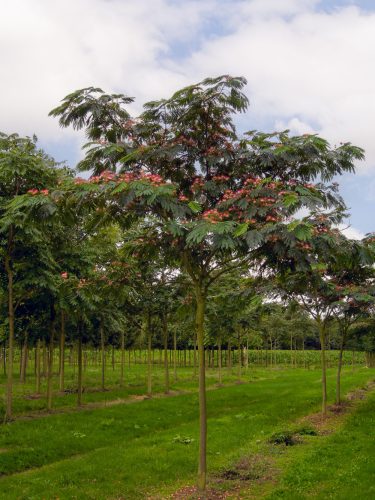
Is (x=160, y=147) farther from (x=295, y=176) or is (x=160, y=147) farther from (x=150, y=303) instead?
(x=150, y=303)

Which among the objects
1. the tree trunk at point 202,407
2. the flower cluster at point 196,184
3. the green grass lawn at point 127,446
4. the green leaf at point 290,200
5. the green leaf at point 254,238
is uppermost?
the flower cluster at point 196,184

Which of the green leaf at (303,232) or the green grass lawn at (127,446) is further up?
the green leaf at (303,232)

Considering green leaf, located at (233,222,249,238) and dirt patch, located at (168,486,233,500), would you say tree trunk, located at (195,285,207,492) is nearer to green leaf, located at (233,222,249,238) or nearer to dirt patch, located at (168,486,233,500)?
dirt patch, located at (168,486,233,500)

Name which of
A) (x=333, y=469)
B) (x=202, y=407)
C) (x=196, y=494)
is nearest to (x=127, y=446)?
(x=196, y=494)

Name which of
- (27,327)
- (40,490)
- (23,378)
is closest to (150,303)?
(27,327)

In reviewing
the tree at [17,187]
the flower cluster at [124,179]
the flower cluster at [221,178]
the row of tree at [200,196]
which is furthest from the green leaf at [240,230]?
the tree at [17,187]

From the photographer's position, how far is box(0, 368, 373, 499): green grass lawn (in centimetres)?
1076

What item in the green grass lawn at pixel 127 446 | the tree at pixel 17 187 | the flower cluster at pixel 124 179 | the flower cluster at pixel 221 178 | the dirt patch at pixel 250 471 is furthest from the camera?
the tree at pixel 17 187

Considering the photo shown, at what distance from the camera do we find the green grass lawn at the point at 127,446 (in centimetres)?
1076

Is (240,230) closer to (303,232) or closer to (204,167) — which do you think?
(303,232)

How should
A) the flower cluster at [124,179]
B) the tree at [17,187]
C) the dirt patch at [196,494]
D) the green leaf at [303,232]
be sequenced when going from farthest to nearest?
the tree at [17,187] < the dirt patch at [196,494] < the flower cluster at [124,179] < the green leaf at [303,232]

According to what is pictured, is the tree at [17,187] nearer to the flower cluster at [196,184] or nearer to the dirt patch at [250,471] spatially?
the flower cluster at [196,184]

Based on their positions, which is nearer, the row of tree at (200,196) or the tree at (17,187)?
the row of tree at (200,196)

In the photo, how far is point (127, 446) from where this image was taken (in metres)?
14.8
